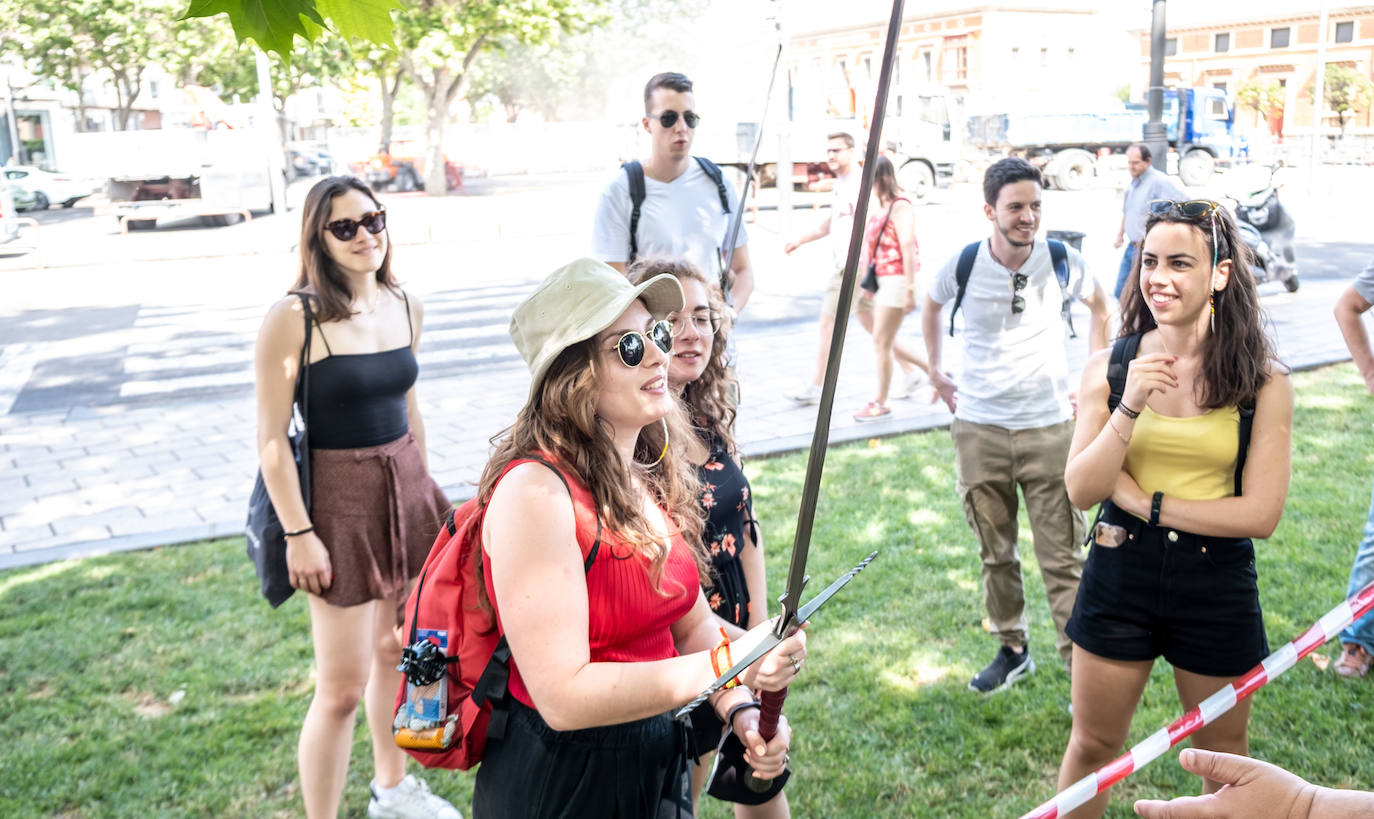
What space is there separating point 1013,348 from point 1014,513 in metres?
0.66

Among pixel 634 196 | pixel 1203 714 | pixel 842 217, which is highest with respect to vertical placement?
pixel 634 196

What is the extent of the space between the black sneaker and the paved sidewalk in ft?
10.1

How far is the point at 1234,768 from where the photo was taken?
1.89 m

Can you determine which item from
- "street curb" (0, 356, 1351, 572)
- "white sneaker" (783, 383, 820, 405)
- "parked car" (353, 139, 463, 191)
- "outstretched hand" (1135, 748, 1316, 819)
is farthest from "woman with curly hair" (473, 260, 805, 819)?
"parked car" (353, 139, 463, 191)

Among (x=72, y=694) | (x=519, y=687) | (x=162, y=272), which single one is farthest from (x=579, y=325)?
(x=162, y=272)

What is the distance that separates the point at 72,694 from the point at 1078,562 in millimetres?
4009

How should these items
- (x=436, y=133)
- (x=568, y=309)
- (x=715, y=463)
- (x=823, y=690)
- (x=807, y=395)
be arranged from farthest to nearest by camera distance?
(x=436, y=133) → (x=807, y=395) → (x=823, y=690) → (x=715, y=463) → (x=568, y=309)

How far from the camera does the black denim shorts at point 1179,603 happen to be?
10.1 ft

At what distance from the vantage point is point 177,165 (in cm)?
2783

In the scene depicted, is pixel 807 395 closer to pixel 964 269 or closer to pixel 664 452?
pixel 964 269

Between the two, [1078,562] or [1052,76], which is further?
[1052,76]

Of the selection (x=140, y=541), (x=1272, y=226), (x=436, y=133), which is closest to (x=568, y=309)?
(x=140, y=541)

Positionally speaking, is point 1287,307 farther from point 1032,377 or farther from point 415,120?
point 415,120

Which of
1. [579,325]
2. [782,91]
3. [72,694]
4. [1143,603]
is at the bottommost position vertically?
[72,694]
